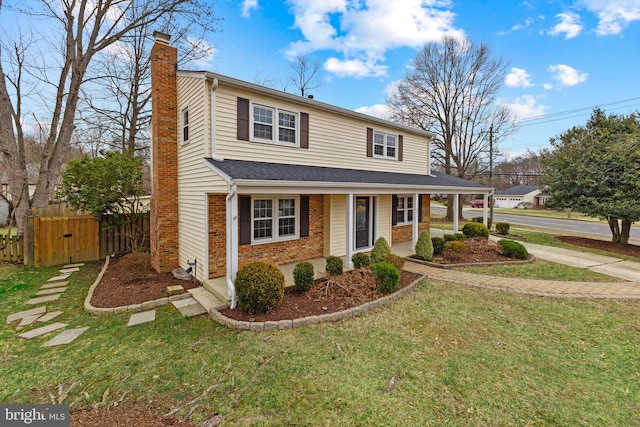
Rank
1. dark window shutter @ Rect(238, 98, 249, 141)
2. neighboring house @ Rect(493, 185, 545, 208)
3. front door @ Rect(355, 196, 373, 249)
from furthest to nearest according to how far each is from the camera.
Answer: neighboring house @ Rect(493, 185, 545, 208) → front door @ Rect(355, 196, 373, 249) → dark window shutter @ Rect(238, 98, 249, 141)

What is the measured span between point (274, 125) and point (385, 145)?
5489 mm

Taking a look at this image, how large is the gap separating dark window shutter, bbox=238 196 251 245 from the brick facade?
0.15 metres

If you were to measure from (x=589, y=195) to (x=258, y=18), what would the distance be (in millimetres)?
17173

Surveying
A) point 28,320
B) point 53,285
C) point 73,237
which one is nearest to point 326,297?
point 28,320

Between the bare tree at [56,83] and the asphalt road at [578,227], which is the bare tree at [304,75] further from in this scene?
the asphalt road at [578,227]

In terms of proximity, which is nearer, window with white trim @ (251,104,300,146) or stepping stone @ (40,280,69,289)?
stepping stone @ (40,280,69,289)

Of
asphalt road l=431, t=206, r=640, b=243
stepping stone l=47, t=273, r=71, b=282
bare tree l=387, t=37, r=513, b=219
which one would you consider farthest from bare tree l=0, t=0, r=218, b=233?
asphalt road l=431, t=206, r=640, b=243

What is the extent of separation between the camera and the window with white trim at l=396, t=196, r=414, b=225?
12.3 meters

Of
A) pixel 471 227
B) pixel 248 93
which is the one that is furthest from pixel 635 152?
pixel 248 93

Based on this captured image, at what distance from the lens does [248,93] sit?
7781 millimetres

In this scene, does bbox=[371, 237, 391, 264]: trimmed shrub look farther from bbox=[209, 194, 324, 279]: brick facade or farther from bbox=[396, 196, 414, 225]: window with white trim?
bbox=[396, 196, 414, 225]: window with white trim

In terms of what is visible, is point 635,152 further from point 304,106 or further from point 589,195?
point 304,106

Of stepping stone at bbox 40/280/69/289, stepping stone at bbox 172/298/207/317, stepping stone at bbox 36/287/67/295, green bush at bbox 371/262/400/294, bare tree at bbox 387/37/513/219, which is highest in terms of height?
bare tree at bbox 387/37/513/219

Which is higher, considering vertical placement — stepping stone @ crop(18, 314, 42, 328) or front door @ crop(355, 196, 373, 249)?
front door @ crop(355, 196, 373, 249)
